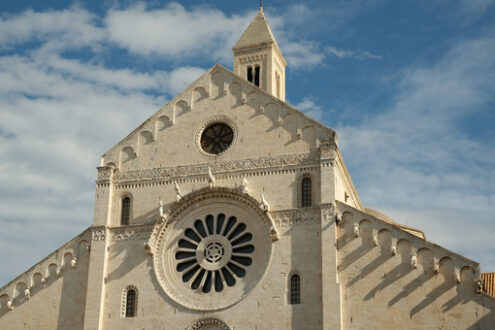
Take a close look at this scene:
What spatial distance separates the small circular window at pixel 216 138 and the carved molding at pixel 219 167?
1.02 metres

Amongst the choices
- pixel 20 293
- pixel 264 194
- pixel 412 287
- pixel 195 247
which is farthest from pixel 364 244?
pixel 20 293

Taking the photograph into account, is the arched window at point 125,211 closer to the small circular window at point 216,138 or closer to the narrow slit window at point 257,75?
the small circular window at point 216,138

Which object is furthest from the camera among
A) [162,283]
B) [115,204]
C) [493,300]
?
[115,204]

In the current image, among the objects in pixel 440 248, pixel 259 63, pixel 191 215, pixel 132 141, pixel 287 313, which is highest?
pixel 259 63

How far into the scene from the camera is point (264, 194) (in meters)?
35.8

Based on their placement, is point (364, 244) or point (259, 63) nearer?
point (364, 244)

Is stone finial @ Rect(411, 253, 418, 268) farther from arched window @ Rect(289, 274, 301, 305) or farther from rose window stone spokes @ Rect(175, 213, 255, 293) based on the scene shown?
rose window stone spokes @ Rect(175, 213, 255, 293)

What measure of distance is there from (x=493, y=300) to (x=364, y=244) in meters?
5.51

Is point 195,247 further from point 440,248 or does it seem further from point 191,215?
point 440,248

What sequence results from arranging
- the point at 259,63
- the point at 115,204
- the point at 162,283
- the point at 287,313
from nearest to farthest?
1. the point at 287,313
2. the point at 162,283
3. the point at 115,204
4. the point at 259,63

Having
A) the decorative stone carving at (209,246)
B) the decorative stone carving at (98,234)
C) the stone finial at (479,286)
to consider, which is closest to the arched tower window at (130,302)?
the decorative stone carving at (209,246)

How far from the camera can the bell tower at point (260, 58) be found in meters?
46.0

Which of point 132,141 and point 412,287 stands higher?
point 132,141

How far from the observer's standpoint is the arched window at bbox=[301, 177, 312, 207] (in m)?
35.2
